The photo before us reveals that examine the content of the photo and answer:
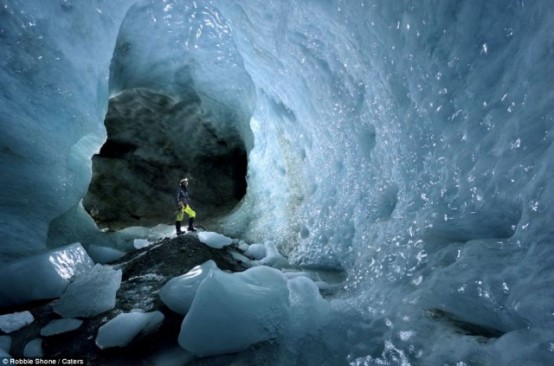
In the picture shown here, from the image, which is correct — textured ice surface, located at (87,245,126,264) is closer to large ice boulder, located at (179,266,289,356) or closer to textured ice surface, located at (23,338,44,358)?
textured ice surface, located at (23,338,44,358)

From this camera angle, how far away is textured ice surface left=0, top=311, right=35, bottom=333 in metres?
2.59

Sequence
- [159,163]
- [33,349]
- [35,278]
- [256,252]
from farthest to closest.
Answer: [159,163] < [256,252] < [35,278] < [33,349]

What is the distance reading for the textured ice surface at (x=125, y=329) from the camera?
2.33 metres

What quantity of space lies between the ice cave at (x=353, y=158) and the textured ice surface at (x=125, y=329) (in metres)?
0.03

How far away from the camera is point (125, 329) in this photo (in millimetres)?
2379

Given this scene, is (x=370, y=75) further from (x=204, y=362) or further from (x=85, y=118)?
(x=85, y=118)

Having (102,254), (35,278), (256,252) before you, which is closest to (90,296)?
(35,278)

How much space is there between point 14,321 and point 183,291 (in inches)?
50.4

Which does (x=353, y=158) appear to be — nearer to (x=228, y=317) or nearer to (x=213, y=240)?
(x=228, y=317)

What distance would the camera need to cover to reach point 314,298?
7.88ft

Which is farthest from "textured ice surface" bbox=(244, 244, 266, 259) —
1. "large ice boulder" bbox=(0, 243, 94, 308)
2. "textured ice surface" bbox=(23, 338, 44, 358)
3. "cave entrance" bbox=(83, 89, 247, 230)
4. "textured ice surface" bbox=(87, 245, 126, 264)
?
"cave entrance" bbox=(83, 89, 247, 230)

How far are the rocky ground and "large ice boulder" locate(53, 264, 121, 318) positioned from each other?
0.08 m

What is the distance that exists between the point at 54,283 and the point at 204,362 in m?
1.99

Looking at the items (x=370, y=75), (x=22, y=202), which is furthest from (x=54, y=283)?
(x=370, y=75)
